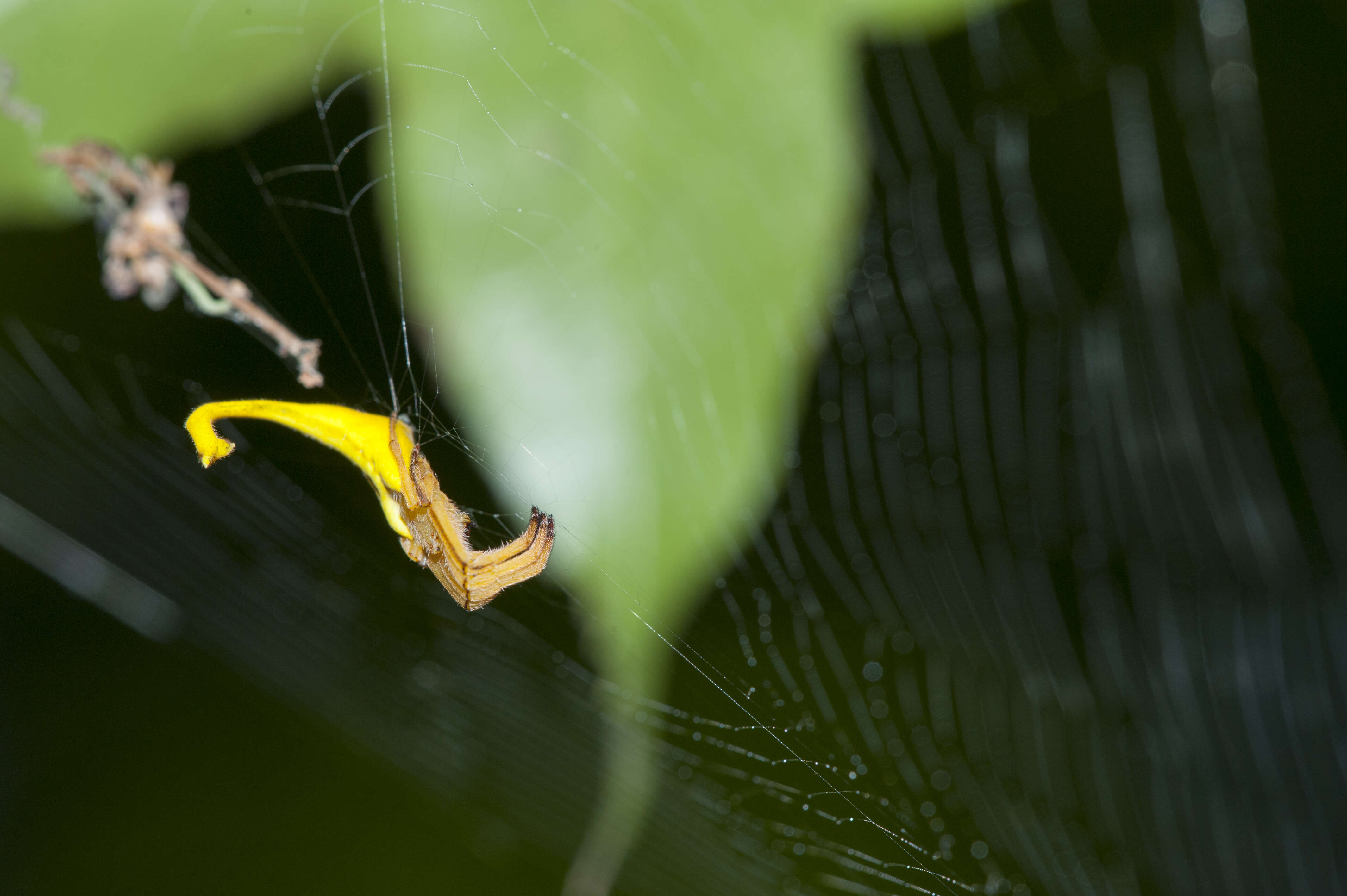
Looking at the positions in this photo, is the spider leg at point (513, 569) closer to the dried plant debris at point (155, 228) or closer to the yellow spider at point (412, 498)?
the yellow spider at point (412, 498)

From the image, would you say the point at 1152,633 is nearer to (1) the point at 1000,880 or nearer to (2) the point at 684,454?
(1) the point at 1000,880

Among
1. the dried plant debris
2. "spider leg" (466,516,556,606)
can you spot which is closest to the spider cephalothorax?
"spider leg" (466,516,556,606)

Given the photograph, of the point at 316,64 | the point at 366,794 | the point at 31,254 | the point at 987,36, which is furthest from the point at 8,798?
the point at 987,36

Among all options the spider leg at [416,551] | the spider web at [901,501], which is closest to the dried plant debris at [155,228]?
the spider web at [901,501]

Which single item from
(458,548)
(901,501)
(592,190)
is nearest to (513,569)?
(458,548)

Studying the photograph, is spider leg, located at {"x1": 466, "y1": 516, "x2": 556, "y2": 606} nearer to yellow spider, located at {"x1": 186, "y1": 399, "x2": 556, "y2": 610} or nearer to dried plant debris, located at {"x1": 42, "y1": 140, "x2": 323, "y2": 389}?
yellow spider, located at {"x1": 186, "y1": 399, "x2": 556, "y2": 610}

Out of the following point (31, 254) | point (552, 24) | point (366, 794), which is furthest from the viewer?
point (366, 794)

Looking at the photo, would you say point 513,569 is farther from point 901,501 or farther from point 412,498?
point 901,501
